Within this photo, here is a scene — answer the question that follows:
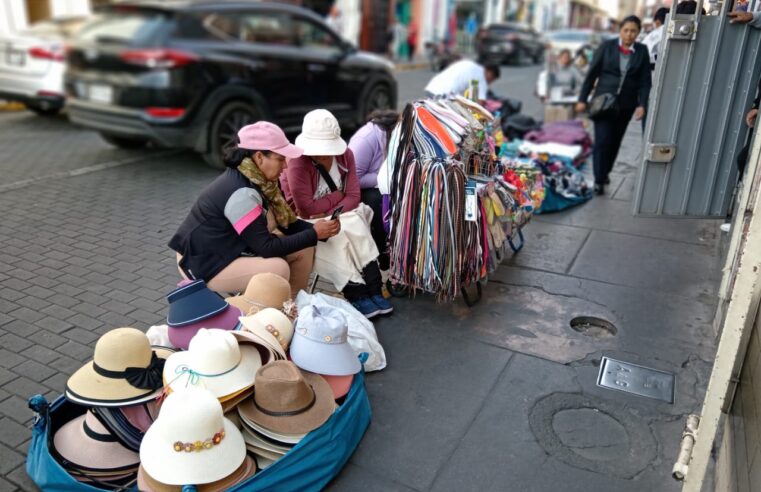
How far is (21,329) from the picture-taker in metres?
3.65

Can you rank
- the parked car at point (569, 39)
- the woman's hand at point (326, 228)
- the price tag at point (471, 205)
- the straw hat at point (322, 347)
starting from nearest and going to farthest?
1. the straw hat at point (322, 347)
2. the woman's hand at point (326, 228)
3. the price tag at point (471, 205)
4. the parked car at point (569, 39)

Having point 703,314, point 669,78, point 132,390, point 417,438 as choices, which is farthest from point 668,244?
point 132,390

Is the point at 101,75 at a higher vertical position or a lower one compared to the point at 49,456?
higher

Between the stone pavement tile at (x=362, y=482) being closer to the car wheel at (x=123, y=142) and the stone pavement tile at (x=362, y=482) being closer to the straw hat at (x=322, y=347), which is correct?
the straw hat at (x=322, y=347)

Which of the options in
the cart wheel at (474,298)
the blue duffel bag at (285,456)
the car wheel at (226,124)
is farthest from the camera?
the car wheel at (226,124)

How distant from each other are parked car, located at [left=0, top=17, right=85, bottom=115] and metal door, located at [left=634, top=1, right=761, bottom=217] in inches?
317

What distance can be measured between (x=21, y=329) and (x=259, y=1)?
541 cm

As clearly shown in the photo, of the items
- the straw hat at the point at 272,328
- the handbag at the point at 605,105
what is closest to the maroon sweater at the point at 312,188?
the straw hat at the point at 272,328

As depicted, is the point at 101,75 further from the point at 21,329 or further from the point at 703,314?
the point at 703,314

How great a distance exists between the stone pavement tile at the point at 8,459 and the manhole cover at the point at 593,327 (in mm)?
3044

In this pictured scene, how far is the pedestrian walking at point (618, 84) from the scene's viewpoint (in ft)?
20.1

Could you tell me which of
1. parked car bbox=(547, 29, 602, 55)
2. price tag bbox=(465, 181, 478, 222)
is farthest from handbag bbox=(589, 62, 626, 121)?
parked car bbox=(547, 29, 602, 55)

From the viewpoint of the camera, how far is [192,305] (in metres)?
2.93

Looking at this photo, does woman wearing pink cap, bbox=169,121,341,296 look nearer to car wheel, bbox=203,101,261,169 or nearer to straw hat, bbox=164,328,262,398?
straw hat, bbox=164,328,262,398
